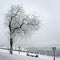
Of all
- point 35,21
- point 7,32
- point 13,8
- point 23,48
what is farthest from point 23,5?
point 23,48

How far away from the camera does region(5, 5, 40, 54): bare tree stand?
1.92 meters

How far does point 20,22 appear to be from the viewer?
1.96 m

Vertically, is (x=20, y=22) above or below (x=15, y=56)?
above

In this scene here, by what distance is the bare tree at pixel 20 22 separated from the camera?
6.31 ft

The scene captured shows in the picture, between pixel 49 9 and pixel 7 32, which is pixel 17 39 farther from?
pixel 49 9

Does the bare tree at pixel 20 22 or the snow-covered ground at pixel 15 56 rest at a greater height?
the bare tree at pixel 20 22

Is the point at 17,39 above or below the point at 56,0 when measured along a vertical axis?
below

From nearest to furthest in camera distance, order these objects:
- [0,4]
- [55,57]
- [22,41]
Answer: [55,57] < [22,41] < [0,4]

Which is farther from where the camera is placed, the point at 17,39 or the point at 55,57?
the point at 17,39

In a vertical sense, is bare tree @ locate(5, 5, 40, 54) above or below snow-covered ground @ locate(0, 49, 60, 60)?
above

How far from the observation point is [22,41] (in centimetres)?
193

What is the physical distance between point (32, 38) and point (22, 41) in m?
0.14

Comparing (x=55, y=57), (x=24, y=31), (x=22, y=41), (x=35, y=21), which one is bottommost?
(x=55, y=57)

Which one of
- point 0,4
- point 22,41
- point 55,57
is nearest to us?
point 55,57
